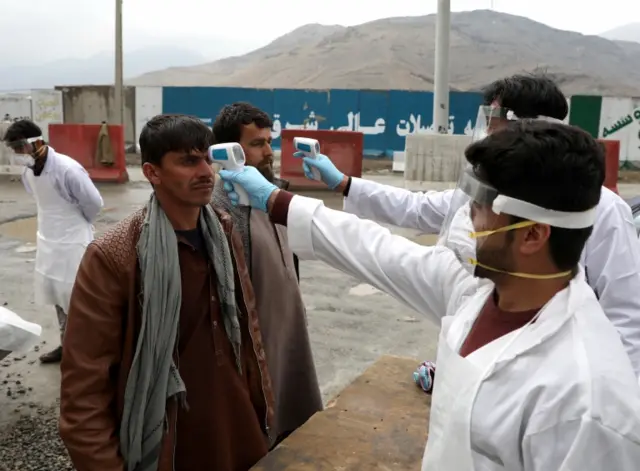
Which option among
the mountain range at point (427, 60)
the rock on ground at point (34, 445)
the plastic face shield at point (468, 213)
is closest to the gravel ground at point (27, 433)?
the rock on ground at point (34, 445)

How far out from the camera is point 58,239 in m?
4.73

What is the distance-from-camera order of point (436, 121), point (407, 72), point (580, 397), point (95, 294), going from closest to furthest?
point (580, 397)
point (95, 294)
point (436, 121)
point (407, 72)

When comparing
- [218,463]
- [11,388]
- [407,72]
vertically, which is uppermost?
[407,72]

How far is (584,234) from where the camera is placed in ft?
4.18

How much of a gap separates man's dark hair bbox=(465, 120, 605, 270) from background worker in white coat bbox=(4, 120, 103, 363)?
3.95m

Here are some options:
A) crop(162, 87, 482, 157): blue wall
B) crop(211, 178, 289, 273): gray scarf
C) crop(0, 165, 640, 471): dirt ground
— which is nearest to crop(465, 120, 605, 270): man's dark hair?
crop(211, 178, 289, 273): gray scarf

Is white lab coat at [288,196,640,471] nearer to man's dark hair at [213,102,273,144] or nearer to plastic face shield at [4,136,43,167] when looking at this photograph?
man's dark hair at [213,102,273,144]

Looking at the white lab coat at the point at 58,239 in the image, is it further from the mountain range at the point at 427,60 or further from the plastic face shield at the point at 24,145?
the mountain range at the point at 427,60

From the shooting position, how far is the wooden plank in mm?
2141

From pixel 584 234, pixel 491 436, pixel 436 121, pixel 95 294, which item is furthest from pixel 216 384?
pixel 436 121

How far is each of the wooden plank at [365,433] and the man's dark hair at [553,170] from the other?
116 cm

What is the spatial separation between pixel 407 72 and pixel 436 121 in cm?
3148

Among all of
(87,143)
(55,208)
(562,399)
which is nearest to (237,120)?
(562,399)

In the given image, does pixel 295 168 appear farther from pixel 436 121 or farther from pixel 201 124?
pixel 201 124
